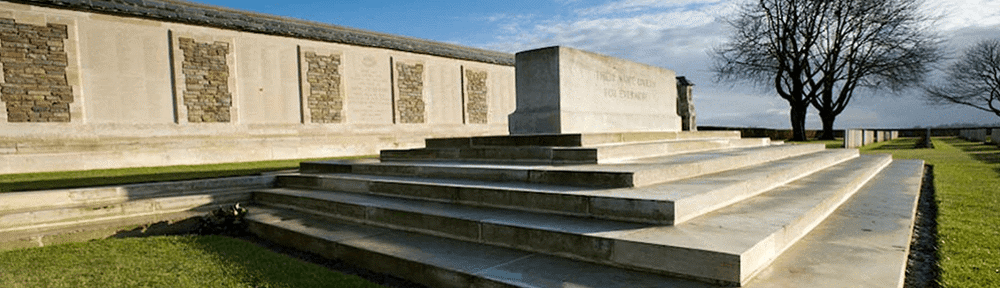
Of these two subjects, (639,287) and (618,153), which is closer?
(639,287)

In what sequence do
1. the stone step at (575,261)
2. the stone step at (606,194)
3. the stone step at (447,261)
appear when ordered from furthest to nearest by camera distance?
1. the stone step at (606,194)
2. the stone step at (447,261)
3. the stone step at (575,261)

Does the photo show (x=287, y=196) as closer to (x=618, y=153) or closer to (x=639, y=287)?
(x=618, y=153)

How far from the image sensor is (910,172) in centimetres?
789

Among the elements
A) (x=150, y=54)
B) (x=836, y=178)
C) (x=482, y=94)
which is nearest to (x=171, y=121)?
(x=150, y=54)

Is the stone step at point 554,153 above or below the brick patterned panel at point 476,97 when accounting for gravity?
below

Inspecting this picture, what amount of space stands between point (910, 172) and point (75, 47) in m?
18.4

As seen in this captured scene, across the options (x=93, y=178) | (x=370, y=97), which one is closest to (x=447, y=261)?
(x=93, y=178)

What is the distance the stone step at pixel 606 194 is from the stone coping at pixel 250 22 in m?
11.4

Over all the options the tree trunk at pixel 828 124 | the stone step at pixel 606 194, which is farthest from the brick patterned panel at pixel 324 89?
the tree trunk at pixel 828 124

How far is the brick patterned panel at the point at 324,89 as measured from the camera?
→ 15953 mm

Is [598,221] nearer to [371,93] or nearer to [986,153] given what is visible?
[371,93]

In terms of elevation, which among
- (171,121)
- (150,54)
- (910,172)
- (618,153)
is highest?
(150,54)

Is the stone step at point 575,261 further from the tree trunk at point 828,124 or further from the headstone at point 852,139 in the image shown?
the tree trunk at point 828,124

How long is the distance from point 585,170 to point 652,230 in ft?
4.00
